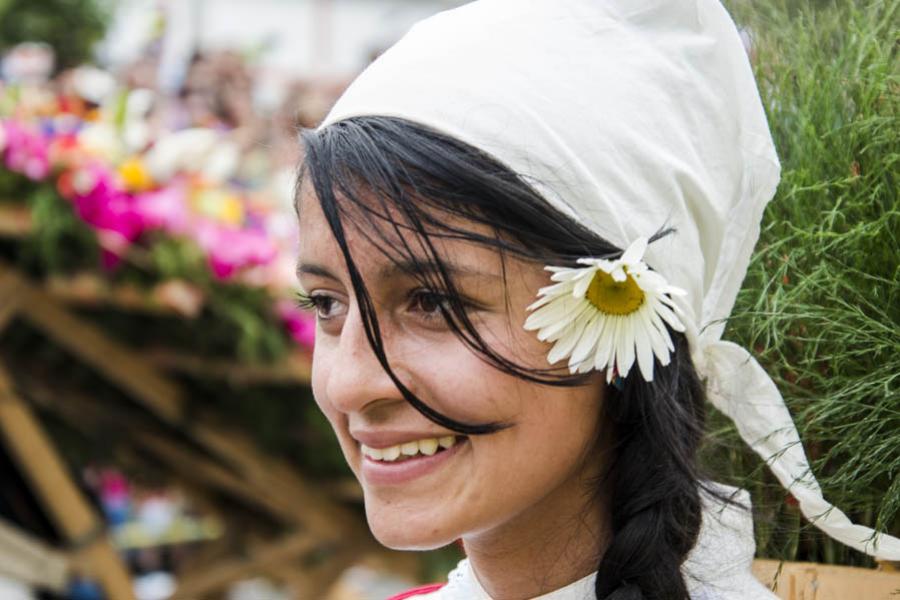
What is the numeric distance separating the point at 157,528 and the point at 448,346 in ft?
17.6

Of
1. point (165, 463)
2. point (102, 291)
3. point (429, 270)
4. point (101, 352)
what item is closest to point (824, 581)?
point (429, 270)

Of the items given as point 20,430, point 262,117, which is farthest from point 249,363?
point 262,117

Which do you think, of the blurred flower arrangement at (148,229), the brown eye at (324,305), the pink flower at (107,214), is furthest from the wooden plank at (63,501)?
the brown eye at (324,305)

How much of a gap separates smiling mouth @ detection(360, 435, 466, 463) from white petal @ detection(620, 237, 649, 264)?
252 mm

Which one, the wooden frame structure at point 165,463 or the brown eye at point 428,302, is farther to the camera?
the wooden frame structure at point 165,463

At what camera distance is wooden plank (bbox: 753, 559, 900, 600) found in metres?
1.40

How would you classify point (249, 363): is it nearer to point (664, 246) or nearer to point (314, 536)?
point (314, 536)

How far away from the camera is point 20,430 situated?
13.8 feet

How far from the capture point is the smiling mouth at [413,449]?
1375mm

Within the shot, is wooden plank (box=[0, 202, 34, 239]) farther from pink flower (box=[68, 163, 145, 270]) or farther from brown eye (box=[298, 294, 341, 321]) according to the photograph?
brown eye (box=[298, 294, 341, 321])

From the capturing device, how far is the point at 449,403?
1.33 m

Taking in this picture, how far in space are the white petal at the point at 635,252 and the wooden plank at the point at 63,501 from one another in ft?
10.7

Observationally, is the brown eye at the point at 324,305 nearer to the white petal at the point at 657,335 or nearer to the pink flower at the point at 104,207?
the white petal at the point at 657,335

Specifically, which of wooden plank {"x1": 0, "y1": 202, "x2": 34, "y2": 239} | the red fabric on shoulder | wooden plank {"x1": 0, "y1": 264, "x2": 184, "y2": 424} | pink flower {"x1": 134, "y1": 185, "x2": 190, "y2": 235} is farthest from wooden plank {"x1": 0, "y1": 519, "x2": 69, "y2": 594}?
the red fabric on shoulder
